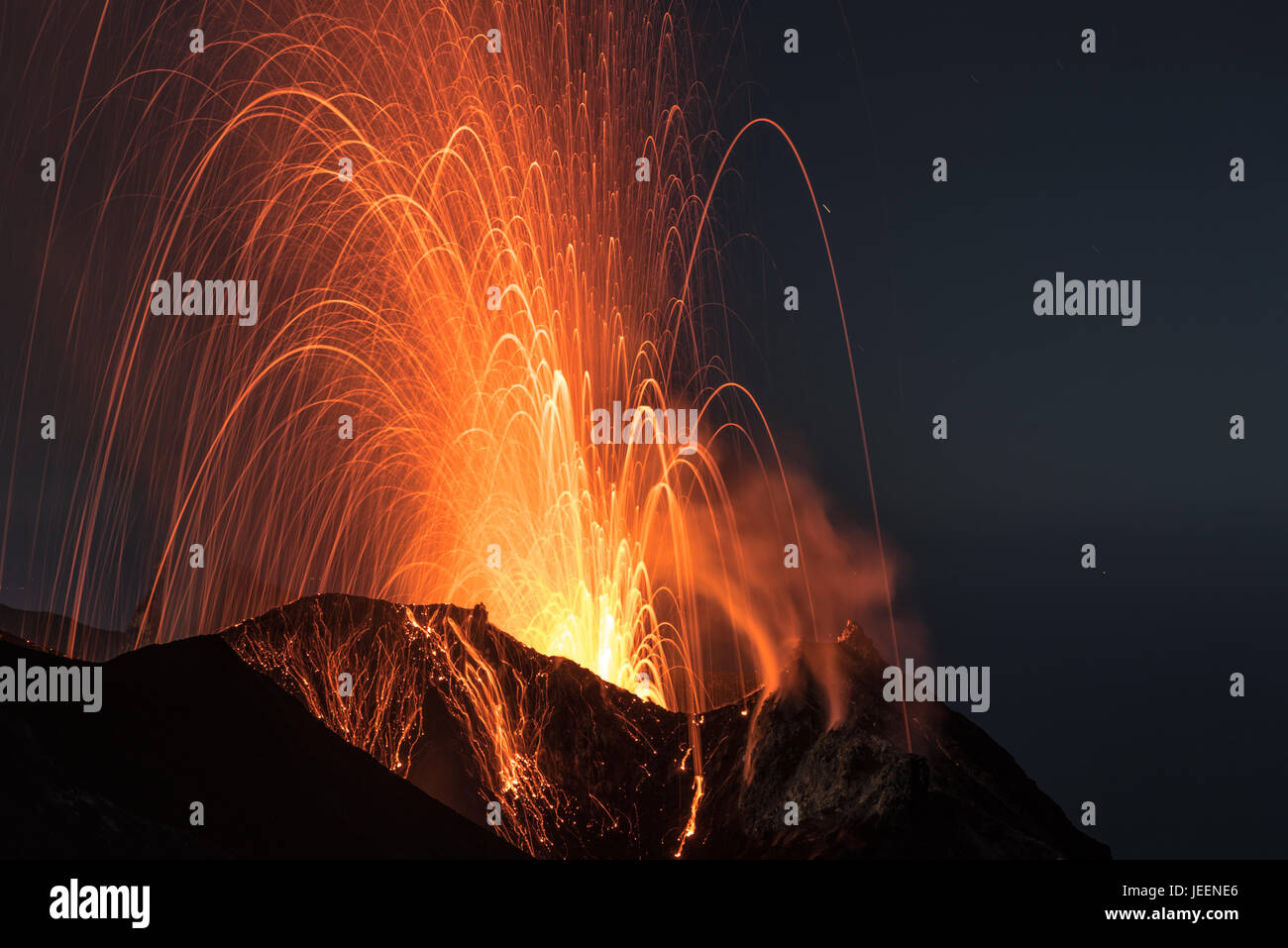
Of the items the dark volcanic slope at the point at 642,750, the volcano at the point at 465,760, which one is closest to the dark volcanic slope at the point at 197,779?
the volcano at the point at 465,760

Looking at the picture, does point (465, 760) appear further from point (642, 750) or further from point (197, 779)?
point (197, 779)

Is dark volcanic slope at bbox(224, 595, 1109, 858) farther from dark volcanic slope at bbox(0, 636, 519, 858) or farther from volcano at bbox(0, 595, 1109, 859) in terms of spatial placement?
dark volcanic slope at bbox(0, 636, 519, 858)

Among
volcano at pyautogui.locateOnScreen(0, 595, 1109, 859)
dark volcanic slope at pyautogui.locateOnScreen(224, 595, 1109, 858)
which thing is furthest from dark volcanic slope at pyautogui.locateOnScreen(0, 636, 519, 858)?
dark volcanic slope at pyautogui.locateOnScreen(224, 595, 1109, 858)

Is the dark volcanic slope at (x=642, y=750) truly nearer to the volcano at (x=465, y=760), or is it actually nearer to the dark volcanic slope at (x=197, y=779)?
the volcano at (x=465, y=760)

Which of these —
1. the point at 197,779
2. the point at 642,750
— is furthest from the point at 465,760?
the point at 197,779
